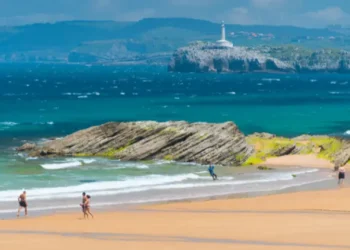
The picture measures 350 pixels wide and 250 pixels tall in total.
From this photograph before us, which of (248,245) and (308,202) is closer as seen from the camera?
(248,245)

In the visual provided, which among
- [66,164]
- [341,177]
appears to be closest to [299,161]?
[341,177]

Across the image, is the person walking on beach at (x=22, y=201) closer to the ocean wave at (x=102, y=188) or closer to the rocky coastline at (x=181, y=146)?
the ocean wave at (x=102, y=188)

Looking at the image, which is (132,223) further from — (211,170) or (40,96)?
(40,96)

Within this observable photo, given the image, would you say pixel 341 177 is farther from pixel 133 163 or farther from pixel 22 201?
pixel 22 201

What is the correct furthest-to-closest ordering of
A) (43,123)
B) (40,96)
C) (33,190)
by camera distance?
(40,96)
(43,123)
(33,190)

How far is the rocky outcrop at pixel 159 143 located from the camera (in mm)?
58062

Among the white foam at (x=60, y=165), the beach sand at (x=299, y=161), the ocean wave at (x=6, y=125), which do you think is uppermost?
the ocean wave at (x=6, y=125)

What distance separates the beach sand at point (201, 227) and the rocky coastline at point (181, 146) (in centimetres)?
1623

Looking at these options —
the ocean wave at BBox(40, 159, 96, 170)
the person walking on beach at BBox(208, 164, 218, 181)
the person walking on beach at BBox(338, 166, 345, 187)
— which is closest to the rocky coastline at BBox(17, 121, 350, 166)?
the ocean wave at BBox(40, 159, 96, 170)

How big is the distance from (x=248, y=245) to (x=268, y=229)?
346 cm

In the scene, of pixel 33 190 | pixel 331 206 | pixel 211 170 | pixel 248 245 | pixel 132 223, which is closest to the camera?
pixel 248 245

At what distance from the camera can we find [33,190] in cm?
4534

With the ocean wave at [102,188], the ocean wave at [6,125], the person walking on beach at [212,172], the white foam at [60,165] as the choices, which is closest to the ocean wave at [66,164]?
the white foam at [60,165]

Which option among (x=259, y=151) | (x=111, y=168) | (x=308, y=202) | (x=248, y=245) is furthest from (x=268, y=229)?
(x=259, y=151)
